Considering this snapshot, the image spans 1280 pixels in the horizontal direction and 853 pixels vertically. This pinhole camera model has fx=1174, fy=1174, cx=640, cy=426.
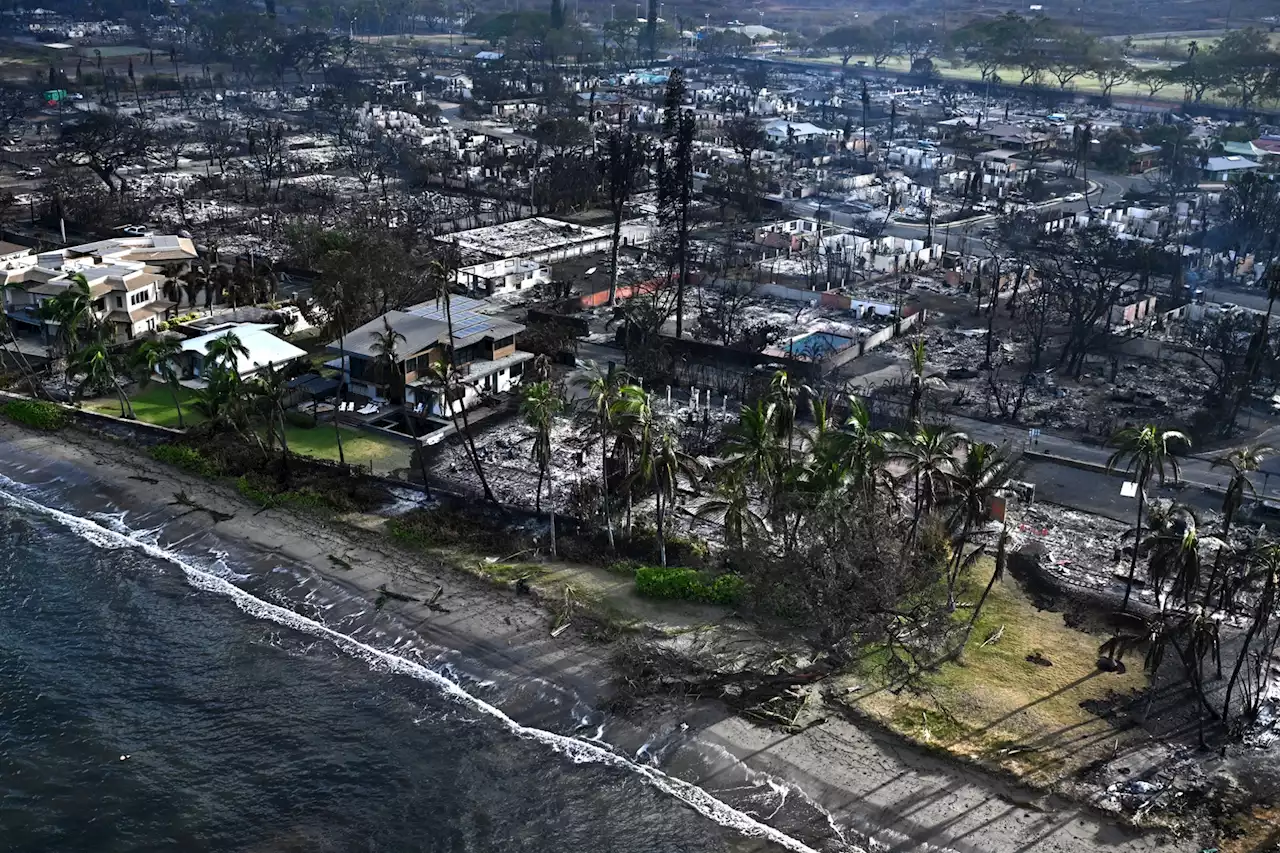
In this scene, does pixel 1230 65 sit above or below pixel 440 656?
above

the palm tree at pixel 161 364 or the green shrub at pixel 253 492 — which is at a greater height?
the palm tree at pixel 161 364

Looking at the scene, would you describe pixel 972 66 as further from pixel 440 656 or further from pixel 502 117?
pixel 440 656

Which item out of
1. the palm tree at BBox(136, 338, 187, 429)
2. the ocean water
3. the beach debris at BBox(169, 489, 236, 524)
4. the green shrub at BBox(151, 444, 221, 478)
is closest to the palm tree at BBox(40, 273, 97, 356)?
the palm tree at BBox(136, 338, 187, 429)

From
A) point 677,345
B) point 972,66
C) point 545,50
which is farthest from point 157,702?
point 972,66

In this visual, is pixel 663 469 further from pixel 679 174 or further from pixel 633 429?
pixel 679 174

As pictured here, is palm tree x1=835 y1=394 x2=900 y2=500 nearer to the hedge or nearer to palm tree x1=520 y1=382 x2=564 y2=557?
the hedge

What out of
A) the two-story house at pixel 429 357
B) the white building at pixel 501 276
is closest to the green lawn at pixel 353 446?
the two-story house at pixel 429 357

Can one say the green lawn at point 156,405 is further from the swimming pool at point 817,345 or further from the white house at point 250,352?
the swimming pool at point 817,345
